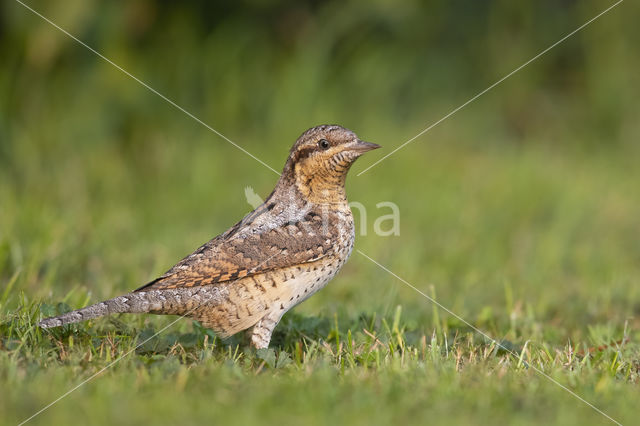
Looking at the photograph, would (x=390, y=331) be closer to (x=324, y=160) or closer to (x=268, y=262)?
(x=268, y=262)

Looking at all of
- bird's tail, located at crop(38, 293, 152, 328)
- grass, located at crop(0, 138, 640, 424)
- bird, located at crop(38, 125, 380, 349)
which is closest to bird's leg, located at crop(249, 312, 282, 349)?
bird, located at crop(38, 125, 380, 349)

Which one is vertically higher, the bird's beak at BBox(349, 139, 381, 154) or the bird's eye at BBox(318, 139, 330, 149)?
the bird's eye at BBox(318, 139, 330, 149)

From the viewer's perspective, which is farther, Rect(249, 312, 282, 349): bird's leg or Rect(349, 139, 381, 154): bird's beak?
Rect(349, 139, 381, 154): bird's beak

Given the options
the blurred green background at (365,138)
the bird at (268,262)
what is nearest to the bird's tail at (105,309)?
the bird at (268,262)

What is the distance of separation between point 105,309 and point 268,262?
2.53 feet

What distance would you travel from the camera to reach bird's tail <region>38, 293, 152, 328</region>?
135 inches

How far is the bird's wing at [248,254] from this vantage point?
3760mm

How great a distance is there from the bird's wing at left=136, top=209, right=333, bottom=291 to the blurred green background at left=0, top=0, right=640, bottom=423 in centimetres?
85

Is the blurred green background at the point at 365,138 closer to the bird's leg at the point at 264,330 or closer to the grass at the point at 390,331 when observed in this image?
the grass at the point at 390,331

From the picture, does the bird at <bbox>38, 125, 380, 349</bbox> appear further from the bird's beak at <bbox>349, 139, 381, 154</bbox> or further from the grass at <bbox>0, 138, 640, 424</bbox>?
the grass at <bbox>0, 138, 640, 424</bbox>

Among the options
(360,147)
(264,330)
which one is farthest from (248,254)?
(360,147)

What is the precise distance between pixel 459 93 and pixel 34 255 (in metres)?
6.60

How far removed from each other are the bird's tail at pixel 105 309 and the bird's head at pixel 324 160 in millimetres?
1069

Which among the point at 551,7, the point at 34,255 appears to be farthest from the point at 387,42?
the point at 34,255
